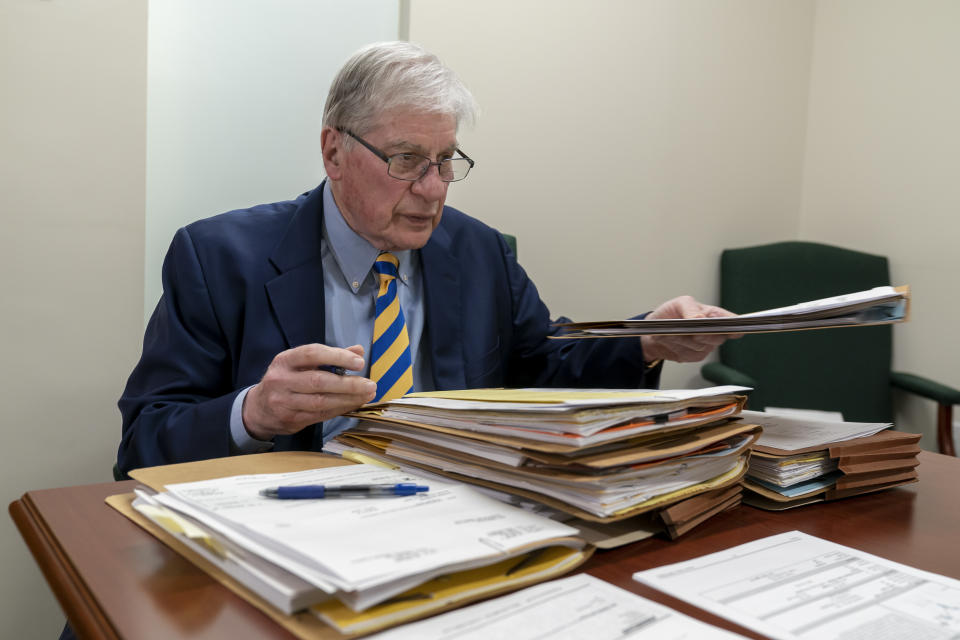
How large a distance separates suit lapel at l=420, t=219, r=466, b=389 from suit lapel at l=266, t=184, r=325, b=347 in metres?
0.21

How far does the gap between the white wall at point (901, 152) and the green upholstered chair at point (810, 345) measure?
0.13 meters

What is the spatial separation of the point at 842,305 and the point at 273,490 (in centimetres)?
63

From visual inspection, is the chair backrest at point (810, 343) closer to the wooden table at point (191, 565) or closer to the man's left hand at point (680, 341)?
the man's left hand at point (680, 341)

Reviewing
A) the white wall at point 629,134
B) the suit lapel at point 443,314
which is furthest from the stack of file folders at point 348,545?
the white wall at point 629,134

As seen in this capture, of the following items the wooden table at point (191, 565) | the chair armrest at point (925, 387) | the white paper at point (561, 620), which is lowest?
the chair armrest at point (925, 387)

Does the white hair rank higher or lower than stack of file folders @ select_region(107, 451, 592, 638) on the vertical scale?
higher

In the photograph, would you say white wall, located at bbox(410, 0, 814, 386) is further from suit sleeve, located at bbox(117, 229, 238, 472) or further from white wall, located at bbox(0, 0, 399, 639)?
suit sleeve, located at bbox(117, 229, 238, 472)

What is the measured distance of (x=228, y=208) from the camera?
1.87 metres

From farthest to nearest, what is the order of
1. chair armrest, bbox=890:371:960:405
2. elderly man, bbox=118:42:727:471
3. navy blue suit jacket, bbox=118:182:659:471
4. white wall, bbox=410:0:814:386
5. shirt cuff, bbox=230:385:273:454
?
chair armrest, bbox=890:371:960:405 < white wall, bbox=410:0:814:386 < elderly man, bbox=118:42:727:471 < navy blue suit jacket, bbox=118:182:659:471 < shirt cuff, bbox=230:385:273:454

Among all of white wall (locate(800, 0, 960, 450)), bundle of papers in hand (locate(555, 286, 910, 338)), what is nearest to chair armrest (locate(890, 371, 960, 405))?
white wall (locate(800, 0, 960, 450))

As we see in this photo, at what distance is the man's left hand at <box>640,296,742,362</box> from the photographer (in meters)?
1.17

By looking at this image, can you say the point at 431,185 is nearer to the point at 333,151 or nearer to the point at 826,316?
the point at 333,151

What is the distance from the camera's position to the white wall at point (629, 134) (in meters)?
2.15

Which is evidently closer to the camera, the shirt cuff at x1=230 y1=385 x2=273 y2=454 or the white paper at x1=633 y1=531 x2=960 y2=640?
the white paper at x1=633 y1=531 x2=960 y2=640
